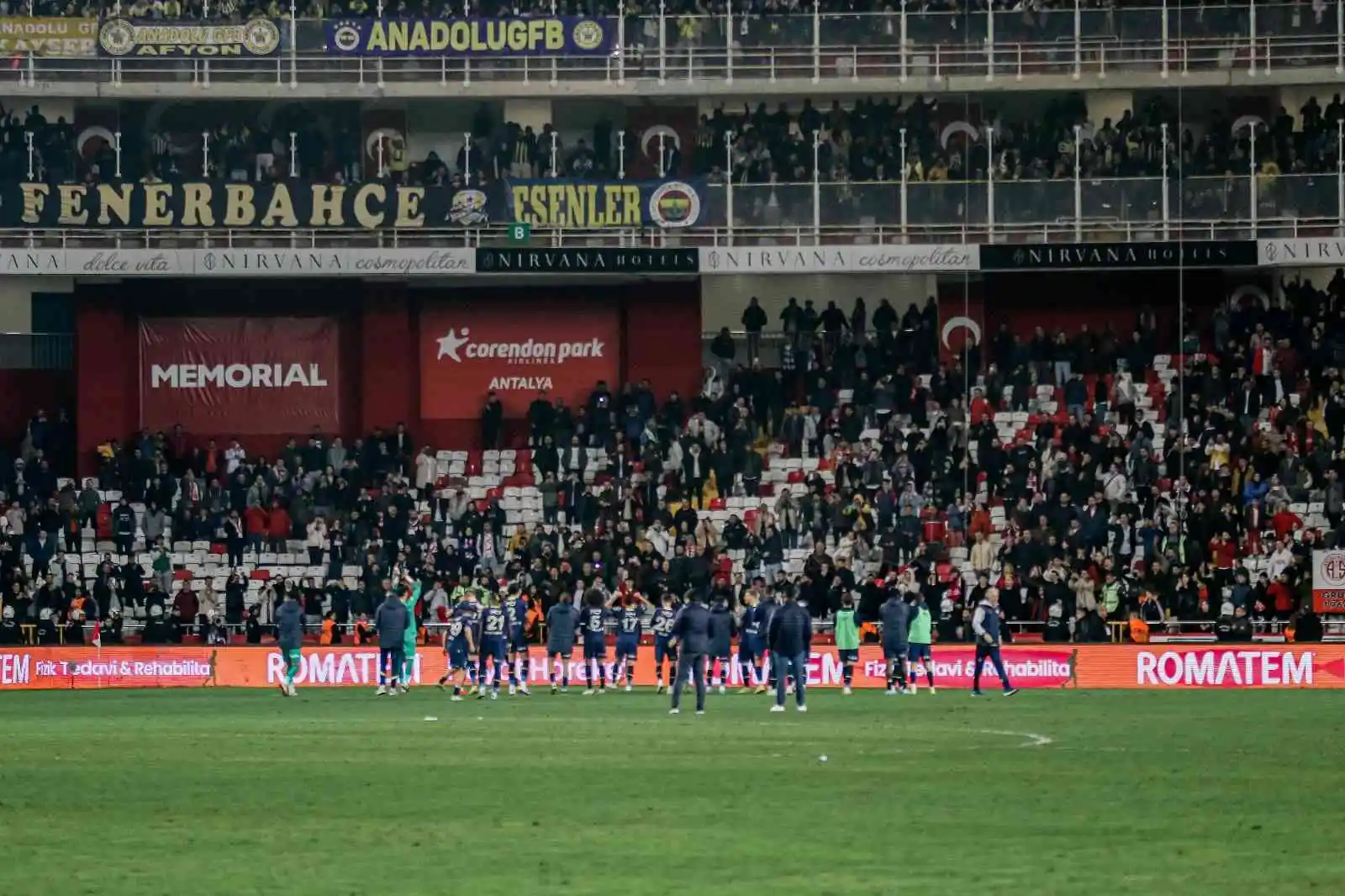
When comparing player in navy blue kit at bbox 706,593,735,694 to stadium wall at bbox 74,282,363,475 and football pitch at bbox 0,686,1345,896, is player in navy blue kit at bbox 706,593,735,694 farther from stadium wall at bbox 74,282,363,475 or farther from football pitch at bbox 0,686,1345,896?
stadium wall at bbox 74,282,363,475

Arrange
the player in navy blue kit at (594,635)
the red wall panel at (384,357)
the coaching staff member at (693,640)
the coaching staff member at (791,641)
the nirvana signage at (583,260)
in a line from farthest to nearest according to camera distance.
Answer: the red wall panel at (384,357)
the nirvana signage at (583,260)
the player in navy blue kit at (594,635)
the coaching staff member at (791,641)
the coaching staff member at (693,640)

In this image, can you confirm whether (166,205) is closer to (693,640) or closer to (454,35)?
(454,35)

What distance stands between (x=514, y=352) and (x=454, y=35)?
7.88 meters

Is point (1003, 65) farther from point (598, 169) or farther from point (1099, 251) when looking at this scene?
point (598, 169)

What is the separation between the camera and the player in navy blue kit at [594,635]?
138 feet

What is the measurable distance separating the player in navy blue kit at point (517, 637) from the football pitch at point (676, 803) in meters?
5.80

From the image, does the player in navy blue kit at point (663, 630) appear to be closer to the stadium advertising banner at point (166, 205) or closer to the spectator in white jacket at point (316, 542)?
the spectator in white jacket at point (316, 542)

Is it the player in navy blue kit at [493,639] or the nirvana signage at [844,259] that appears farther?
the nirvana signage at [844,259]

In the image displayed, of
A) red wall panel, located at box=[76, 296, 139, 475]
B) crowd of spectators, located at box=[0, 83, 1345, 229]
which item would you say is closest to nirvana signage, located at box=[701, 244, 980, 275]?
crowd of spectators, located at box=[0, 83, 1345, 229]

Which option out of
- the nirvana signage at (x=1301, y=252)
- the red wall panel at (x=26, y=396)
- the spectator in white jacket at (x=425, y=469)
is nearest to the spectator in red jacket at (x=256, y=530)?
the spectator in white jacket at (x=425, y=469)

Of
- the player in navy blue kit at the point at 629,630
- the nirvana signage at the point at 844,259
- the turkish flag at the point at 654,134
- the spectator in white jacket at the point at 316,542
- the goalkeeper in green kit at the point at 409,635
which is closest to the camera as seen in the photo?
the goalkeeper in green kit at the point at 409,635

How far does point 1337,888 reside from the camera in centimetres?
1602

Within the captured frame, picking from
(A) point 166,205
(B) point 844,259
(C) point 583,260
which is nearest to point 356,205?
(A) point 166,205

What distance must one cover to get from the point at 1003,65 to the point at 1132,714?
25.5 meters
